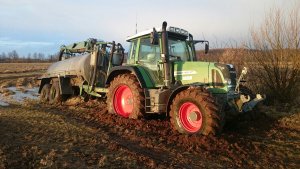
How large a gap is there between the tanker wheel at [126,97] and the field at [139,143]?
297 mm

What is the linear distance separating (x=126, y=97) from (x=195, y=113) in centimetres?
313

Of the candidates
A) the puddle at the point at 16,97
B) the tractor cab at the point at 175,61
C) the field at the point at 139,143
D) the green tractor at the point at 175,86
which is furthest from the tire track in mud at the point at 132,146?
the puddle at the point at 16,97

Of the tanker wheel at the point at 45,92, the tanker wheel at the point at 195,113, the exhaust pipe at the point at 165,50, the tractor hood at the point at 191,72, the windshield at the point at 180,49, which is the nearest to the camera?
the tanker wheel at the point at 195,113

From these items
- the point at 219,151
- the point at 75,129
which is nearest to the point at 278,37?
the point at 219,151

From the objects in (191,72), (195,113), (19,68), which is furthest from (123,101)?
(19,68)

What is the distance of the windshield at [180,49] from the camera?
32.1 ft

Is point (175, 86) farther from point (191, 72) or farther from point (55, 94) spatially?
point (55, 94)

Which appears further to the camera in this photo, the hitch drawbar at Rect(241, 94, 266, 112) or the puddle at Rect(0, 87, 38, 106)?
the puddle at Rect(0, 87, 38, 106)

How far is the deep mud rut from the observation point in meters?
6.11

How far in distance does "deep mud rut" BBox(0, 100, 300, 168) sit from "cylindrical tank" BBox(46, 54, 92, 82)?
9.48ft

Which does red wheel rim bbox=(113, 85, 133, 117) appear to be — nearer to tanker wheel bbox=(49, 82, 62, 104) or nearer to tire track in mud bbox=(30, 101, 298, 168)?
tire track in mud bbox=(30, 101, 298, 168)

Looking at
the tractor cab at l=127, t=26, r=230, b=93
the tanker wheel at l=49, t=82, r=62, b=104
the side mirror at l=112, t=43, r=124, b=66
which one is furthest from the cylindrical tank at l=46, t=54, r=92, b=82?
the tractor cab at l=127, t=26, r=230, b=93

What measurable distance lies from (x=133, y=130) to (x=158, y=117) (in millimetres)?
1850

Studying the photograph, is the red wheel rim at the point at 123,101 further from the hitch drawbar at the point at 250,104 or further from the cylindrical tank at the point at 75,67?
the hitch drawbar at the point at 250,104
